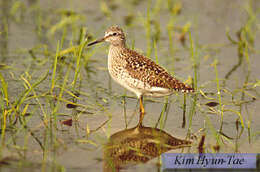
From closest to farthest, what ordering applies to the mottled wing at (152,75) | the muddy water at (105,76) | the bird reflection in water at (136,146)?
the bird reflection in water at (136,146) < the muddy water at (105,76) < the mottled wing at (152,75)

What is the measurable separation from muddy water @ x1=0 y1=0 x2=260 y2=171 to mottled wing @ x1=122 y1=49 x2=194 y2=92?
0.50m

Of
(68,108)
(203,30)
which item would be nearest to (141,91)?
(68,108)

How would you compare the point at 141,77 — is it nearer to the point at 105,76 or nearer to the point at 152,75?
the point at 152,75

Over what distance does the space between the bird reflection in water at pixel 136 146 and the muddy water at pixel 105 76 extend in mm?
113

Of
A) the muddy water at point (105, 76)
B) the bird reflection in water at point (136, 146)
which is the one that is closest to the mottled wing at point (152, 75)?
the muddy water at point (105, 76)

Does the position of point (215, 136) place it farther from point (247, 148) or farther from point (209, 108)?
point (209, 108)

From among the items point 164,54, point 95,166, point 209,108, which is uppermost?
point 164,54

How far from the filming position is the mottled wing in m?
6.54

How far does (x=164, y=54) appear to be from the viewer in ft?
30.5

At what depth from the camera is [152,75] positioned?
657 centimetres

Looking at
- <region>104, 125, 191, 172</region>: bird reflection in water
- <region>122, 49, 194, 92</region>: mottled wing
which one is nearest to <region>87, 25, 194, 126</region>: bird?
<region>122, 49, 194, 92</region>: mottled wing

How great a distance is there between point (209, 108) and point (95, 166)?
2.59 m

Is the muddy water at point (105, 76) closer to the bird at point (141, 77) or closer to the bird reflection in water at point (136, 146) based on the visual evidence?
the bird reflection in water at point (136, 146)

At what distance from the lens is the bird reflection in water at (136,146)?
17.2ft
